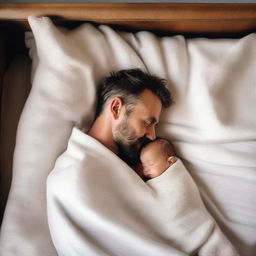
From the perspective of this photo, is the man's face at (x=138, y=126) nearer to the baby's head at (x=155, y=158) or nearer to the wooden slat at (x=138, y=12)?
the baby's head at (x=155, y=158)

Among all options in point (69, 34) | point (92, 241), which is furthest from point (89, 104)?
point (92, 241)

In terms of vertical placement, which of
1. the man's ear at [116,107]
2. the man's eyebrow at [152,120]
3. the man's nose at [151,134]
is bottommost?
the man's nose at [151,134]

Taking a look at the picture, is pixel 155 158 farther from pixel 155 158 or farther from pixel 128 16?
pixel 128 16

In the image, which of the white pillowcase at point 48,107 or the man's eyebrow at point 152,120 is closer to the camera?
the white pillowcase at point 48,107

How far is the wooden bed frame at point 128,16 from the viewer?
39.2 inches

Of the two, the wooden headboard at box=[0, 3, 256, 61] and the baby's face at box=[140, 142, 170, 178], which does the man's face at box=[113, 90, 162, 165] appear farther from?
the wooden headboard at box=[0, 3, 256, 61]

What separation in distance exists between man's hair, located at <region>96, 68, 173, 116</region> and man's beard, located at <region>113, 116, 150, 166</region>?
0.06m

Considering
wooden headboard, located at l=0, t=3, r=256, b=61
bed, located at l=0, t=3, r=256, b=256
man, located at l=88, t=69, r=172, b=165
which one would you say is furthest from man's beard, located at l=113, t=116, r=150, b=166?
wooden headboard, located at l=0, t=3, r=256, b=61

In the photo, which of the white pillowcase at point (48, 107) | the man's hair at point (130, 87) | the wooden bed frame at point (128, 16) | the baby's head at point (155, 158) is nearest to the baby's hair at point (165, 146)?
the baby's head at point (155, 158)

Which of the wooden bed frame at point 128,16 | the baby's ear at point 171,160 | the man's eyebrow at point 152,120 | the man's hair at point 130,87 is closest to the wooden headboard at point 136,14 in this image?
the wooden bed frame at point 128,16

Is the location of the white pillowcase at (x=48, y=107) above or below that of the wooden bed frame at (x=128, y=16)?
below

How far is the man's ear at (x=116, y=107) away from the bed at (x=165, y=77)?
0.08m

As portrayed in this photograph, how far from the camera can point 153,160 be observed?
3.15ft

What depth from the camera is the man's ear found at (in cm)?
96
